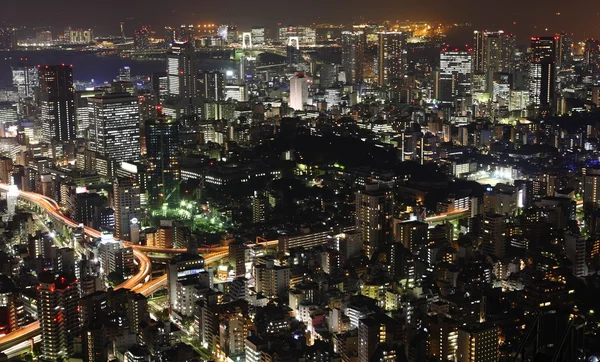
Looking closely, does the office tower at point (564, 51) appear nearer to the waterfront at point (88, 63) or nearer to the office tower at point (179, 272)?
the waterfront at point (88, 63)

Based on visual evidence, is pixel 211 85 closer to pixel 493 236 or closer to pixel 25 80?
pixel 25 80

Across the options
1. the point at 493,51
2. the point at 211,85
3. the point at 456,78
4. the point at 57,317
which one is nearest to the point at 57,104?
the point at 211,85

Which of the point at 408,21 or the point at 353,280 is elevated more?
the point at 408,21

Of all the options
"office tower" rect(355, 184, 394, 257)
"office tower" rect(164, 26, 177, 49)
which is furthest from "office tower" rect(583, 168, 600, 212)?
"office tower" rect(164, 26, 177, 49)

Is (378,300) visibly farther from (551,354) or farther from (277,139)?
(277,139)

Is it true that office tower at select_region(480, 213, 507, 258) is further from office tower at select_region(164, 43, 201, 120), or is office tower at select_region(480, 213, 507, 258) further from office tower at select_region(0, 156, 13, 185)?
office tower at select_region(164, 43, 201, 120)

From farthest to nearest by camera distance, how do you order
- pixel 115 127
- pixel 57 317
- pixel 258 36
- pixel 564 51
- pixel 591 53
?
pixel 258 36
pixel 591 53
pixel 564 51
pixel 115 127
pixel 57 317

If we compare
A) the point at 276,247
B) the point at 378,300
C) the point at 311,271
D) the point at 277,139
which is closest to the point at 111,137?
the point at 277,139
